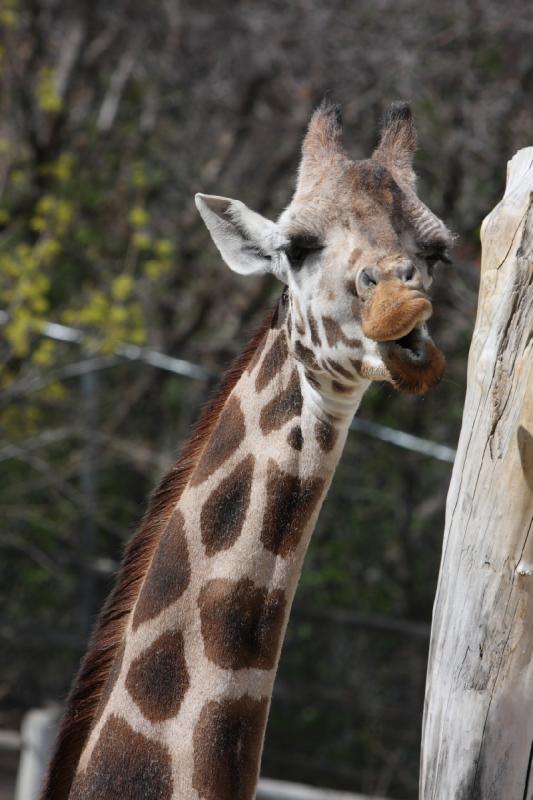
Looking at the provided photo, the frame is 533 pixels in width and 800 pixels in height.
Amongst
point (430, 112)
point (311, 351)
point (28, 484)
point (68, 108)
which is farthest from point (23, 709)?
point (311, 351)

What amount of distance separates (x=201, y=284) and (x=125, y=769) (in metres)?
8.16

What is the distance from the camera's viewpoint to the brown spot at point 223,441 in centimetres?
337

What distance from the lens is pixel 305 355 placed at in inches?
128

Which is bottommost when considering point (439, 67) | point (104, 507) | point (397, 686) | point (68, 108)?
point (397, 686)

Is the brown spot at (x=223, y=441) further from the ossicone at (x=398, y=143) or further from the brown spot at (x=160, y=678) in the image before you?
the ossicone at (x=398, y=143)

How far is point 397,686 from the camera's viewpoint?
8.86 metres

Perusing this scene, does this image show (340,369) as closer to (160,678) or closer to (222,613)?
(222,613)

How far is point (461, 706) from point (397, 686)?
20.9 feet

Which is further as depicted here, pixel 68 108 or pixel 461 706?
pixel 68 108

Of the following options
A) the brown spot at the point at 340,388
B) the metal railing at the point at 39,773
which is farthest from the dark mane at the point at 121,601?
the metal railing at the point at 39,773

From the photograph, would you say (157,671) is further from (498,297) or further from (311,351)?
(498,297)

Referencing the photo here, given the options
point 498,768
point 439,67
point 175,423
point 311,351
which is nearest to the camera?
point 498,768

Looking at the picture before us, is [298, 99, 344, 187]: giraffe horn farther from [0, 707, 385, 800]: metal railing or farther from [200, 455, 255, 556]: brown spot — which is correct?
[0, 707, 385, 800]: metal railing

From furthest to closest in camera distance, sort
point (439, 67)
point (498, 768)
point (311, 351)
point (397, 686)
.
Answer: point (439, 67) → point (397, 686) → point (311, 351) → point (498, 768)
